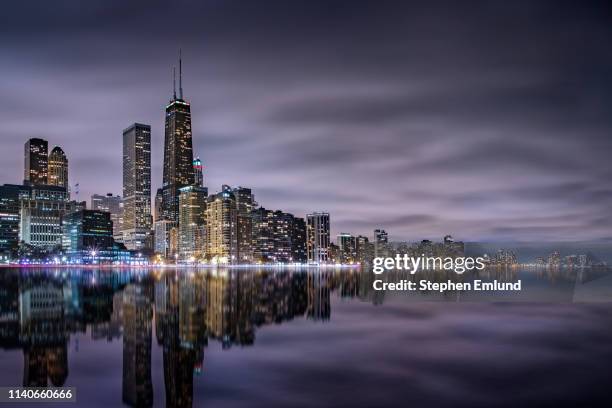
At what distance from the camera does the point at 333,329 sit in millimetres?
36219

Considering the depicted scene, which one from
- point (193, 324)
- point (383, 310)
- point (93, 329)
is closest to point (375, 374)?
point (193, 324)

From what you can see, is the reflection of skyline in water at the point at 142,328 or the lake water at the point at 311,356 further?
the reflection of skyline in water at the point at 142,328

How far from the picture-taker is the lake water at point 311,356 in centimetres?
1922

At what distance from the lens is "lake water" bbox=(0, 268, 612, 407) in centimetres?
Answer: 1922

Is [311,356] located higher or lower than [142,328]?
lower

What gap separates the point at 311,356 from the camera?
2648cm

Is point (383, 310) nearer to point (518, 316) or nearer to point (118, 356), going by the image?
point (518, 316)

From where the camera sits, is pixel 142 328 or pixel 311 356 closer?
pixel 311 356

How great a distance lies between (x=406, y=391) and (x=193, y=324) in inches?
811

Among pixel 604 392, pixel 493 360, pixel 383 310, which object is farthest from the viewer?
pixel 383 310

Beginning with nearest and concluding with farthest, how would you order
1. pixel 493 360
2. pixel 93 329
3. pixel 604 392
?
1. pixel 604 392
2. pixel 493 360
3. pixel 93 329

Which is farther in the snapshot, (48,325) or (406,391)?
(48,325)

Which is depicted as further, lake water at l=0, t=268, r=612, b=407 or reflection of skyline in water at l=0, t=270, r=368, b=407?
reflection of skyline in water at l=0, t=270, r=368, b=407

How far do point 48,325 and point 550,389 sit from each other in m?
32.5
